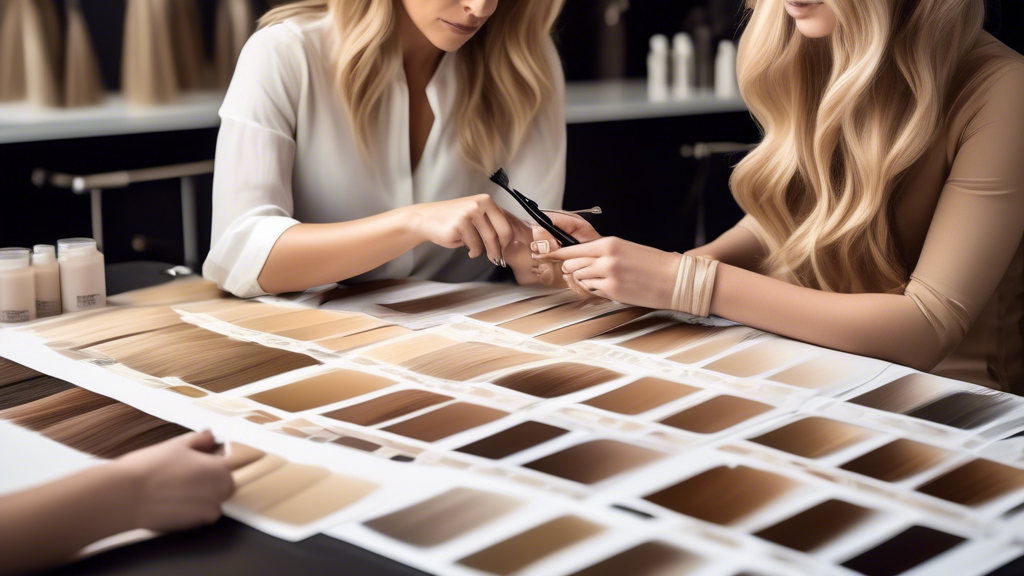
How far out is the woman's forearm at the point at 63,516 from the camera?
24.9 inches

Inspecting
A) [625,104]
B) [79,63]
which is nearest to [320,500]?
[79,63]

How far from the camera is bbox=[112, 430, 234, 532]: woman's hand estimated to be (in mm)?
686

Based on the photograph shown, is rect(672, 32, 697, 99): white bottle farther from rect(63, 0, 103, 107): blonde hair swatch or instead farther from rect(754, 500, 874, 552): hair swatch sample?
rect(754, 500, 874, 552): hair swatch sample

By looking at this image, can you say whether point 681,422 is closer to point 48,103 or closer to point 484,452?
point 484,452

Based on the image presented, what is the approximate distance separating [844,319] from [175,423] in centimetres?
79

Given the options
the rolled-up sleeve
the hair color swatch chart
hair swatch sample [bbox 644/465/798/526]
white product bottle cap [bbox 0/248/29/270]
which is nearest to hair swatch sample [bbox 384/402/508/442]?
the hair color swatch chart

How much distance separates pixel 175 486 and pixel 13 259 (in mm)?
670

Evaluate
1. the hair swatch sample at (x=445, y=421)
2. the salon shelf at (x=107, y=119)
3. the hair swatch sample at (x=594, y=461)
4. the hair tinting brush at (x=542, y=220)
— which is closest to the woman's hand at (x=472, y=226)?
the hair tinting brush at (x=542, y=220)

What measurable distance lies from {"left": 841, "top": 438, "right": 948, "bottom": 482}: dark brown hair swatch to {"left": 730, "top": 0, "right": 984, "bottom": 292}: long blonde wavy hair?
46cm

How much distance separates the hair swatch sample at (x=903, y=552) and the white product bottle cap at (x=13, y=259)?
108cm

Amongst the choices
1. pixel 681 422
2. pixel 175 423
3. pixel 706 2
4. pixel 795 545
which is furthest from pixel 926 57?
pixel 706 2

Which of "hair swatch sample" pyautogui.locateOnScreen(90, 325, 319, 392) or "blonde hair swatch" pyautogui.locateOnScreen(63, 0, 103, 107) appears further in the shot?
"blonde hair swatch" pyautogui.locateOnScreen(63, 0, 103, 107)

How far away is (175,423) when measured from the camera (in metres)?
0.89

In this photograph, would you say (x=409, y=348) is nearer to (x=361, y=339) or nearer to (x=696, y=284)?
(x=361, y=339)
